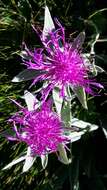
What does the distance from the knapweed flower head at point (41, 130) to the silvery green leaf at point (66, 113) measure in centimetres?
1

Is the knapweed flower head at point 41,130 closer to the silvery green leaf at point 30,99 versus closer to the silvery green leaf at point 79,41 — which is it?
the silvery green leaf at point 30,99

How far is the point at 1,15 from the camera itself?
1504 mm

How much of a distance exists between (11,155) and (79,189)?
22 cm

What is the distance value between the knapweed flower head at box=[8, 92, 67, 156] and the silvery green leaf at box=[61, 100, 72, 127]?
0.6 inches

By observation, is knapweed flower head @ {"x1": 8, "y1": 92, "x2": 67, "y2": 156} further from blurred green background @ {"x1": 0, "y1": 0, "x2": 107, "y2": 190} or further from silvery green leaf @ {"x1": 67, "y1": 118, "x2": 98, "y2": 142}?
blurred green background @ {"x1": 0, "y1": 0, "x2": 107, "y2": 190}

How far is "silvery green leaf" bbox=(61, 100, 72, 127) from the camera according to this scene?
1.09m

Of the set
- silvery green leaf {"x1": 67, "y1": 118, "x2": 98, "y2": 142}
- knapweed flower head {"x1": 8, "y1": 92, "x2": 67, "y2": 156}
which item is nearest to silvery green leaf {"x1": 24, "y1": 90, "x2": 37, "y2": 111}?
knapweed flower head {"x1": 8, "y1": 92, "x2": 67, "y2": 156}

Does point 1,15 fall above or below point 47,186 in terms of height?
above

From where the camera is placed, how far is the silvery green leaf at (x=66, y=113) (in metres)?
1.09

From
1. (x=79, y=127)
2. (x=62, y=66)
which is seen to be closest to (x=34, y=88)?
(x=79, y=127)

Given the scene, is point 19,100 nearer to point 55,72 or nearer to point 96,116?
point 96,116

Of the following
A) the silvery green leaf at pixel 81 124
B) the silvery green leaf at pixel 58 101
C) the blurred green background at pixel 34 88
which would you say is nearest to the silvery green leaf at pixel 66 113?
the silvery green leaf at pixel 58 101

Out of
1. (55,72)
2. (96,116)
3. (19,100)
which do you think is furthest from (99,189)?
(55,72)

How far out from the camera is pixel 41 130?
112 cm
